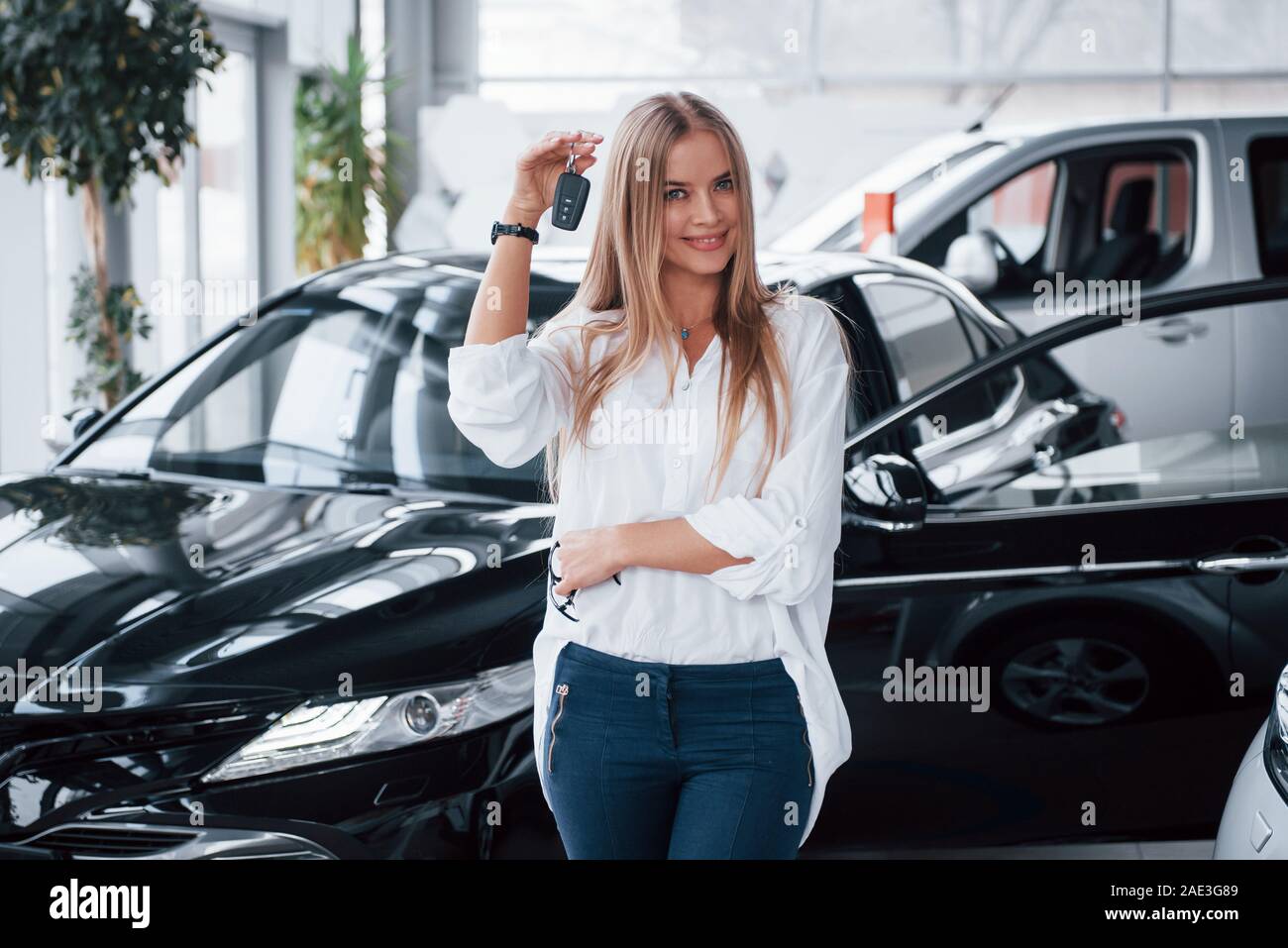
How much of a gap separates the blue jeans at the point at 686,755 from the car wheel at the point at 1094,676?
940 millimetres

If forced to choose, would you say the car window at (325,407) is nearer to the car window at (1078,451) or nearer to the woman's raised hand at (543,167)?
the car window at (1078,451)

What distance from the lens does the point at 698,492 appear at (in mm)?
1707

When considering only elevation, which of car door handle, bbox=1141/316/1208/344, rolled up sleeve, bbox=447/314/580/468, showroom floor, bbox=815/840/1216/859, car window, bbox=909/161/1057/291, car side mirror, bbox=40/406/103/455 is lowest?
showroom floor, bbox=815/840/1216/859

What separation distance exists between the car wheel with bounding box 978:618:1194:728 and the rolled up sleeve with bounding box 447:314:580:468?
3.75 ft

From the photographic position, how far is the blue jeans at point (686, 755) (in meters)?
1.65

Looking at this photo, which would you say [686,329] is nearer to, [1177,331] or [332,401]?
[332,401]

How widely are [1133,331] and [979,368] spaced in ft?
7.03

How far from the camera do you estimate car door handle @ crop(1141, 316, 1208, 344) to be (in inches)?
181

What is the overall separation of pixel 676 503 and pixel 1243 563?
49.9 inches

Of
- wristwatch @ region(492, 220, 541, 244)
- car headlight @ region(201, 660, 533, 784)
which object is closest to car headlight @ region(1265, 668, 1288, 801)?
car headlight @ region(201, 660, 533, 784)

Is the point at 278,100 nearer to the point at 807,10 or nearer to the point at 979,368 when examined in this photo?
the point at 807,10

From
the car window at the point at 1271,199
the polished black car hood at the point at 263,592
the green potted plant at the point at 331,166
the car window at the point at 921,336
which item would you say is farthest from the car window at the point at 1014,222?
the green potted plant at the point at 331,166

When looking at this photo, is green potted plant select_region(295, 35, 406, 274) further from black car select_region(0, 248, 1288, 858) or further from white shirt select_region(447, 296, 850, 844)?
white shirt select_region(447, 296, 850, 844)
